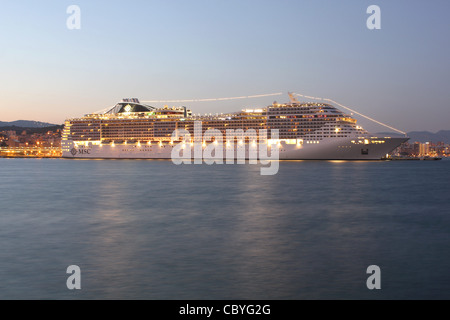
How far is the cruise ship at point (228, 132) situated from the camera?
3686 inches

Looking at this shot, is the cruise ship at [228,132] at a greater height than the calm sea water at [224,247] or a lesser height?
greater

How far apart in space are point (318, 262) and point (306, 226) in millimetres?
8206

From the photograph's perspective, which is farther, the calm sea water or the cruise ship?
the cruise ship

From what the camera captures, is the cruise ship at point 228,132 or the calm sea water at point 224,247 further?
the cruise ship at point 228,132

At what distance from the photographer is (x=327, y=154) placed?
9444 centimetres

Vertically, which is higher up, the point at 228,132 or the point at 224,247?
the point at 228,132

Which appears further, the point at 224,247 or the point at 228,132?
the point at 228,132

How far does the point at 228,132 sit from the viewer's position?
10662cm

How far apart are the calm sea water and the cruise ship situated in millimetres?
57773

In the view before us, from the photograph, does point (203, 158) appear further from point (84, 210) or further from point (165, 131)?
point (84, 210)

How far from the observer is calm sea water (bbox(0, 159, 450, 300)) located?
12867mm

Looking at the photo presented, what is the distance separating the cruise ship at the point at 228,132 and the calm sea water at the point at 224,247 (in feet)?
190

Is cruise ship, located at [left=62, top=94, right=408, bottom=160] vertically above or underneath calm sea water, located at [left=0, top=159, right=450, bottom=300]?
above

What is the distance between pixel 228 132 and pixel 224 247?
88.7 m
